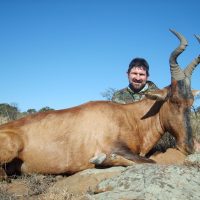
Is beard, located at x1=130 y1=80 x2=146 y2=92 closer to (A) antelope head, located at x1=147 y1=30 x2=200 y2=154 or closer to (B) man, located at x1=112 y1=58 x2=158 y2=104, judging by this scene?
(B) man, located at x1=112 y1=58 x2=158 y2=104

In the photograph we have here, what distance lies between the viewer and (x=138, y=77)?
912cm

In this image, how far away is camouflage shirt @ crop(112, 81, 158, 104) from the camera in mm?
9266

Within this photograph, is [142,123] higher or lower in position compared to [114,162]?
higher

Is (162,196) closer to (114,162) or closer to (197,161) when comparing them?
(197,161)

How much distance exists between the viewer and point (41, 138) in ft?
21.5

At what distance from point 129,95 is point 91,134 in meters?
3.25

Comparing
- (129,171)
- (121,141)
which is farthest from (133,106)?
(129,171)

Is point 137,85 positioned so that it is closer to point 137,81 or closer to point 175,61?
point 137,81

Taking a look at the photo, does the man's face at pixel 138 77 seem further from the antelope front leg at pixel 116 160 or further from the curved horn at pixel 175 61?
the antelope front leg at pixel 116 160

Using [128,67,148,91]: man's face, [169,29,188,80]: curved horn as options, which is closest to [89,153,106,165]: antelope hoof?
[169,29,188,80]: curved horn

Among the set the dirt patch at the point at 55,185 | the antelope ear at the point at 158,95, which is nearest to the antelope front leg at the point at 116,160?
the dirt patch at the point at 55,185

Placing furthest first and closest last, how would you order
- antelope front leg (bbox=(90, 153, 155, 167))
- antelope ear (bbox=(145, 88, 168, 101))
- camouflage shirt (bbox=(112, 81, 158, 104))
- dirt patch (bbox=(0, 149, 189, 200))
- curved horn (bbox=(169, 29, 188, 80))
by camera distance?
camouflage shirt (bbox=(112, 81, 158, 104)) < antelope ear (bbox=(145, 88, 168, 101)) < curved horn (bbox=(169, 29, 188, 80)) < antelope front leg (bbox=(90, 153, 155, 167)) < dirt patch (bbox=(0, 149, 189, 200))

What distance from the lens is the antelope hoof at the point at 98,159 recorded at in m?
6.09

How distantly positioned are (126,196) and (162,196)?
0.35 meters
